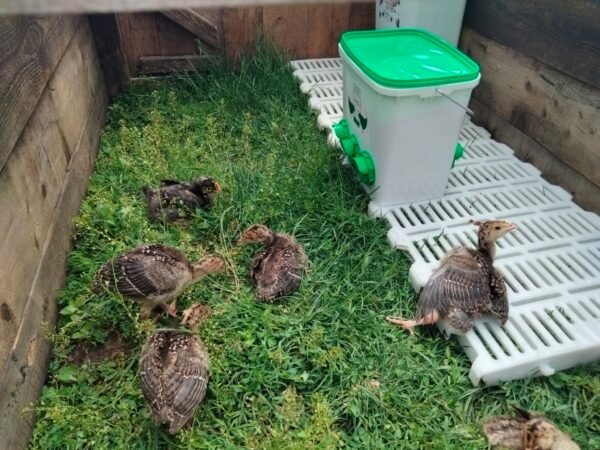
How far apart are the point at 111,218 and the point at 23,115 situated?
751 mm

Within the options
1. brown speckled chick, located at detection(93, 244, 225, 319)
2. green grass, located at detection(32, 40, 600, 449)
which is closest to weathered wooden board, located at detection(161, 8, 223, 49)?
green grass, located at detection(32, 40, 600, 449)

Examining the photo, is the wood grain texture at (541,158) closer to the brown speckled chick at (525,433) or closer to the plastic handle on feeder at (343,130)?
the plastic handle on feeder at (343,130)

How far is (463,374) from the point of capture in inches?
82.1

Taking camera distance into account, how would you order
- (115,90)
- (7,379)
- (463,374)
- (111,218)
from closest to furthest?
(7,379) → (463,374) → (111,218) → (115,90)

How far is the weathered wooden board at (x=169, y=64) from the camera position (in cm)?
409

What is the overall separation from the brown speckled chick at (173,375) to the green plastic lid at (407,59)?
1.60 meters

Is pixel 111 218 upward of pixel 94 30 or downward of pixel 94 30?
downward

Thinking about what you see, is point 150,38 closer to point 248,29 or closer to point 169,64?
point 169,64

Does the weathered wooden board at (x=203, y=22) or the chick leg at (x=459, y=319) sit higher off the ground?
the weathered wooden board at (x=203, y=22)

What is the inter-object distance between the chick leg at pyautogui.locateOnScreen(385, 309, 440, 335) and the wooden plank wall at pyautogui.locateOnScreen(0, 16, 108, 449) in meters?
1.57

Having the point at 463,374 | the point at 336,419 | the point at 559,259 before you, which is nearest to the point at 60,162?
the point at 336,419

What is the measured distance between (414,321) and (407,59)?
145 cm

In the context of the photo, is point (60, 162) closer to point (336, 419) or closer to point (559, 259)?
point (336, 419)

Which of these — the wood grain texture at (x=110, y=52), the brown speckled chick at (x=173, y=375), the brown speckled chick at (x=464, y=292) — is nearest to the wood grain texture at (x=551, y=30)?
the brown speckled chick at (x=464, y=292)
